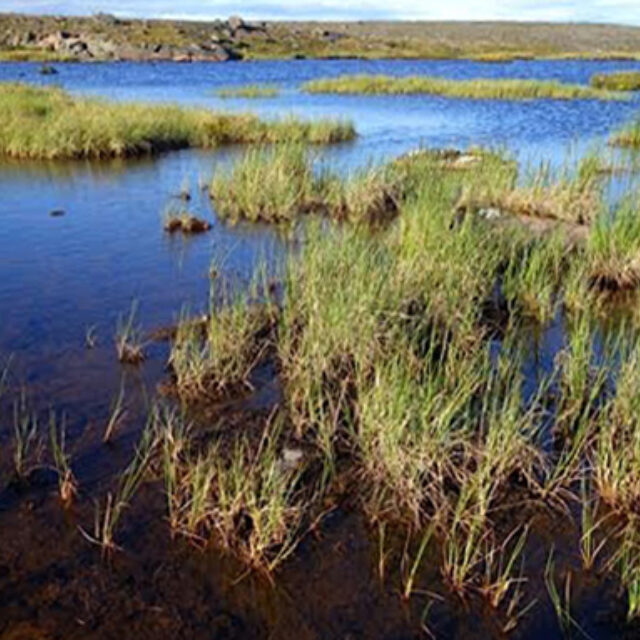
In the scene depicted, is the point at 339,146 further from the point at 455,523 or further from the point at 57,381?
the point at 455,523

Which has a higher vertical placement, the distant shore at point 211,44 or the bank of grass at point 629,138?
the bank of grass at point 629,138

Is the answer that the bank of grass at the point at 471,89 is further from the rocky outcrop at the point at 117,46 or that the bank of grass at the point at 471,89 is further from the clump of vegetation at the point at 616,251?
the rocky outcrop at the point at 117,46

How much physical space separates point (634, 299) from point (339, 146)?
1494 cm

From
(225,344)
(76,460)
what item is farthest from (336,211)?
(76,460)

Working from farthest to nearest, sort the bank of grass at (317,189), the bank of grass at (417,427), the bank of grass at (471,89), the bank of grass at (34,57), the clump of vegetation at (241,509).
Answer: the bank of grass at (34,57), the bank of grass at (471,89), the bank of grass at (317,189), the bank of grass at (417,427), the clump of vegetation at (241,509)

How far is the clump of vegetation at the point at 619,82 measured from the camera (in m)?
44.4

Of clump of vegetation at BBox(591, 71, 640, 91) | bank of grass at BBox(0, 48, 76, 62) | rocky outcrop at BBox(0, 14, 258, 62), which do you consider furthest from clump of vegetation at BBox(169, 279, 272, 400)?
rocky outcrop at BBox(0, 14, 258, 62)

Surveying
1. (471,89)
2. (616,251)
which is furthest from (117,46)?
(616,251)

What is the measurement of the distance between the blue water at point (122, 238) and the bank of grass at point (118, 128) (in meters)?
0.72

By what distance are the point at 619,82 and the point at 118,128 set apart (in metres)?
33.0

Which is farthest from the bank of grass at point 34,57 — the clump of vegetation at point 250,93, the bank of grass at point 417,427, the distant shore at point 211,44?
the bank of grass at point 417,427

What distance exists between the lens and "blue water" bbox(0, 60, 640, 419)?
27.8 ft

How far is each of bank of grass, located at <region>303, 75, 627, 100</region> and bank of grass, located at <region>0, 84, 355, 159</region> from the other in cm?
1731

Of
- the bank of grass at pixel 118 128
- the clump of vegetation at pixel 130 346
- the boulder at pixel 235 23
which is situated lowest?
the boulder at pixel 235 23
